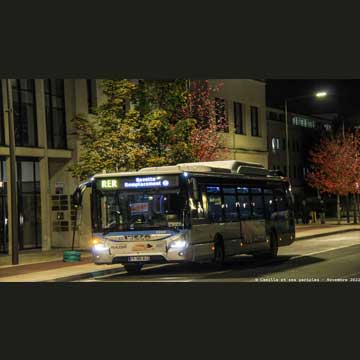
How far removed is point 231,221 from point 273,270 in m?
2.34

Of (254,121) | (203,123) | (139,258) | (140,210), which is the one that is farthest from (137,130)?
(254,121)

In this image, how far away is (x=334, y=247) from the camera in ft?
105

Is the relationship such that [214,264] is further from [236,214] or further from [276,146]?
[276,146]

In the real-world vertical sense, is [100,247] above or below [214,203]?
below

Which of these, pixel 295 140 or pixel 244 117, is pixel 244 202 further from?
pixel 295 140

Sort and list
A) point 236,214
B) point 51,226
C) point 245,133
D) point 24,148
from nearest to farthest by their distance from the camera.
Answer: point 236,214
point 24,148
point 51,226
point 245,133

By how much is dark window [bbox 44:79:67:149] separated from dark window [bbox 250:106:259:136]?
777 inches

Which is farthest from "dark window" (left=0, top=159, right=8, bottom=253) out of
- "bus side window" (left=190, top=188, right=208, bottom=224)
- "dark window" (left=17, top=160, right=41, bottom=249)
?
"bus side window" (left=190, top=188, right=208, bottom=224)

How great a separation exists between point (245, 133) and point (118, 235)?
100 feet

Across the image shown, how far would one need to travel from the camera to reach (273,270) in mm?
22562

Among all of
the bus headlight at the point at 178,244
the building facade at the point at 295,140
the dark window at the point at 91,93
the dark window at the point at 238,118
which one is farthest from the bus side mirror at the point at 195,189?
the building facade at the point at 295,140

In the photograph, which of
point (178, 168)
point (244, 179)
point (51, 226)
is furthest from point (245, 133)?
point (178, 168)

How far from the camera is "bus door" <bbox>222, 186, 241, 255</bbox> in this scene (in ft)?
78.4

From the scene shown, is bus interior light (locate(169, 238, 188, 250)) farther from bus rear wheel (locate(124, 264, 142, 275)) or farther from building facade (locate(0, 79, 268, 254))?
building facade (locate(0, 79, 268, 254))
